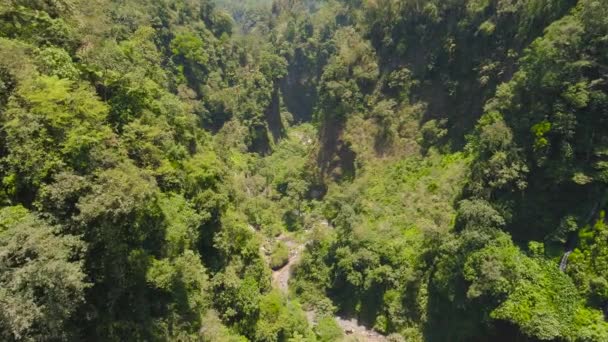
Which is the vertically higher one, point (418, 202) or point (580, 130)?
point (580, 130)

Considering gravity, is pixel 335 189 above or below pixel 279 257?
above

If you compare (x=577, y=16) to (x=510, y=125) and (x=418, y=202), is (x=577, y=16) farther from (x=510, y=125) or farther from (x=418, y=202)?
(x=418, y=202)

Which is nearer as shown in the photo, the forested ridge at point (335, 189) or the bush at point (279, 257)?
the forested ridge at point (335, 189)

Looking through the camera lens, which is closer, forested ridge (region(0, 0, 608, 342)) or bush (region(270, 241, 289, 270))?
forested ridge (region(0, 0, 608, 342))

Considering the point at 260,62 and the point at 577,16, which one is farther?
the point at 260,62

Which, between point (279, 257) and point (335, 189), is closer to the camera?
point (279, 257)

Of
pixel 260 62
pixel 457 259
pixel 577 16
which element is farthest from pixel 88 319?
pixel 260 62

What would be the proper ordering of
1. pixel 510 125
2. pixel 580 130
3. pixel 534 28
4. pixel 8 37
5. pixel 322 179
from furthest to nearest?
pixel 322 179 < pixel 534 28 < pixel 510 125 < pixel 580 130 < pixel 8 37

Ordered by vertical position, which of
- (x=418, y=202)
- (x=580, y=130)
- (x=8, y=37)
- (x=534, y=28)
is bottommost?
(x=8, y=37)
